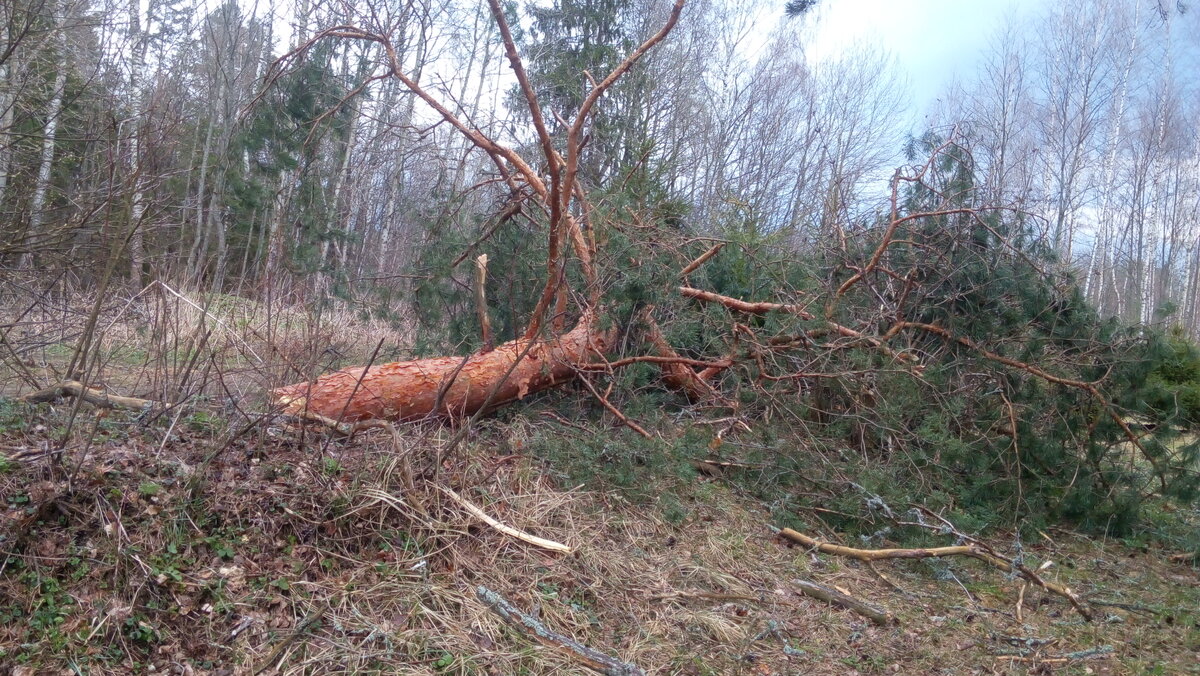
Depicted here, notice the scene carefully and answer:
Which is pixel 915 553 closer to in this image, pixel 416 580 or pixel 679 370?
pixel 679 370

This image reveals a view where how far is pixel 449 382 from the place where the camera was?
428 centimetres

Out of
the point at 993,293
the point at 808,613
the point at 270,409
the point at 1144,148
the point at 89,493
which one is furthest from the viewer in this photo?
the point at 1144,148

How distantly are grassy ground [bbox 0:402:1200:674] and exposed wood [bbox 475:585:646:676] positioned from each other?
1.6 inches

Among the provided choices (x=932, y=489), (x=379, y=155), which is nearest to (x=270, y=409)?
(x=932, y=489)

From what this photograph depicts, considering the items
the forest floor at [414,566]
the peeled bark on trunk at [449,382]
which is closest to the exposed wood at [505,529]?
the forest floor at [414,566]

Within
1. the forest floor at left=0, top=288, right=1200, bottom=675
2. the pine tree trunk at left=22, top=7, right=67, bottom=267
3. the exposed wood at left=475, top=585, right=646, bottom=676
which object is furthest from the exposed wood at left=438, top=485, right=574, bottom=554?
the pine tree trunk at left=22, top=7, right=67, bottom=267

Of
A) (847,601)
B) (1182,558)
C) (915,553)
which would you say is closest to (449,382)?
(847,601)

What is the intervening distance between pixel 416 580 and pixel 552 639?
671 millimetres

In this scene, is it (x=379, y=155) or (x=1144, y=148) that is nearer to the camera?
(x=379, y=155)

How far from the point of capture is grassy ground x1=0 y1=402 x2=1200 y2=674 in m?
2.95

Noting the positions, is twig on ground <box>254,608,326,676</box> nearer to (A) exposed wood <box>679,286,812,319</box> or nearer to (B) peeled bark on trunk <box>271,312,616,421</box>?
(B) peeled bark on trunk <box>271,312,616,421</box>

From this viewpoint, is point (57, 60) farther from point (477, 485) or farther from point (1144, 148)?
point (1144, 148)

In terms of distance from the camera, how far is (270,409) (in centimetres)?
374

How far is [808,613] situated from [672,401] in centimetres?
265
